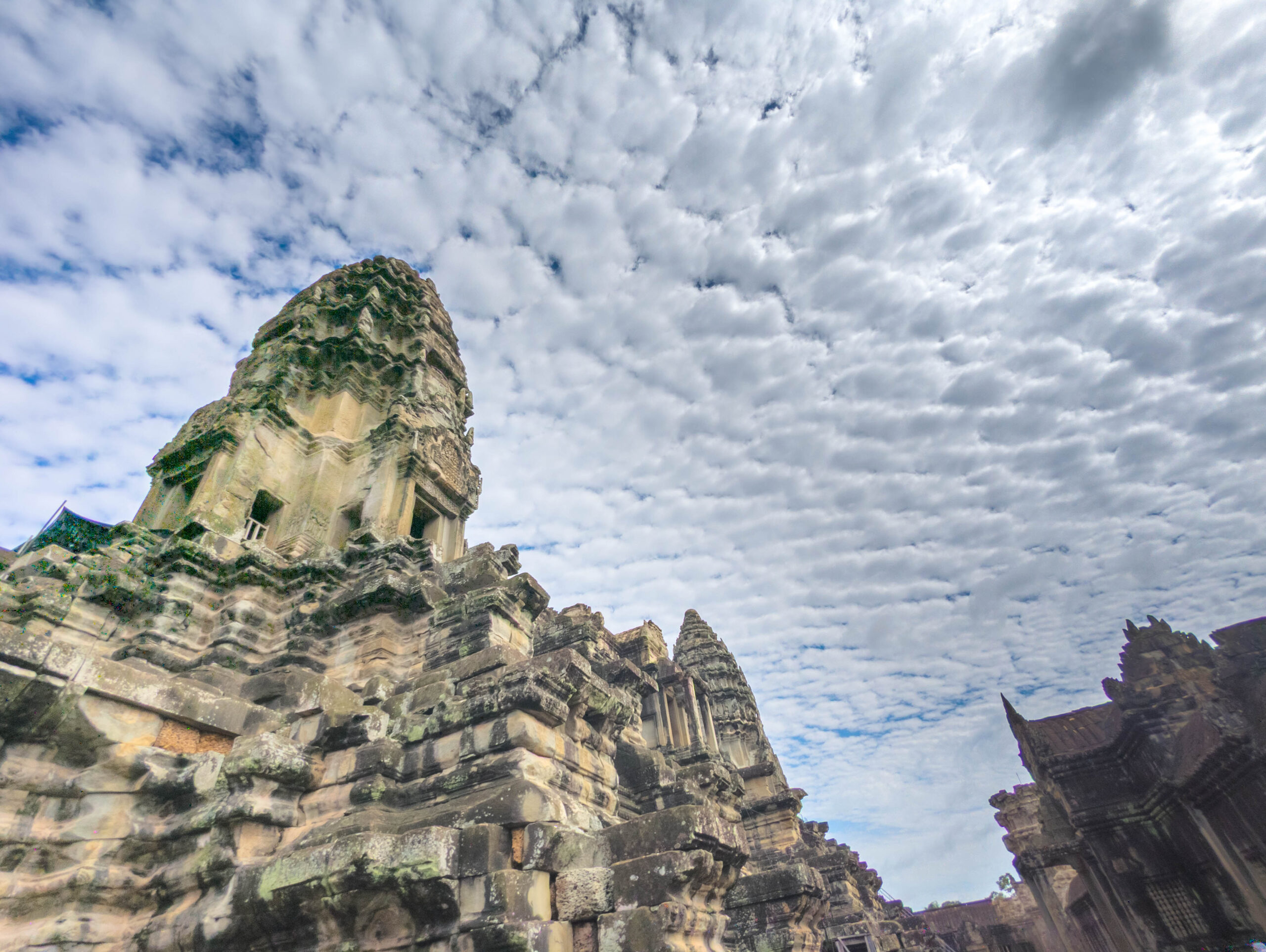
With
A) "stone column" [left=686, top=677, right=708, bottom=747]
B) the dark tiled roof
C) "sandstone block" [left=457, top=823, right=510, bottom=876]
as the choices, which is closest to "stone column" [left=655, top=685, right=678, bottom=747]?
"stone column" [left=686, top=677, right=708, bottom=747]

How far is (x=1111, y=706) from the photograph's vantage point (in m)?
26.0

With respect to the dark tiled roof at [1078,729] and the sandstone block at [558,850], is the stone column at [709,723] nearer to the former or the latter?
the sandstone block at [558,850]

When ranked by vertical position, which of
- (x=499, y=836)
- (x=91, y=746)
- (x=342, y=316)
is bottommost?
(x=499, y=836)

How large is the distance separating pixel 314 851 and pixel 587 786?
223 cm

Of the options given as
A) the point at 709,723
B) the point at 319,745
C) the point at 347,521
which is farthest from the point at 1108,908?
the point at 347,521

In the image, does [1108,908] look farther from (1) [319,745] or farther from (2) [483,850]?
(1) [319,745]

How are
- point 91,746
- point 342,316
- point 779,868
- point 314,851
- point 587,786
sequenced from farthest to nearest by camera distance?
point 342,316 < point 779,868 < point 587,786 < point 91,746 < point 314,851

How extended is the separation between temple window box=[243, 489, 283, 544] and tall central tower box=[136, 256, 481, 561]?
0.02m

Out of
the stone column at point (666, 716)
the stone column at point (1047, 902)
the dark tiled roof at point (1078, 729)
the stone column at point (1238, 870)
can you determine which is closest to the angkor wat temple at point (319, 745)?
the stone column at point (666, 716)

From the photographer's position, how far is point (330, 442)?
33.2ft

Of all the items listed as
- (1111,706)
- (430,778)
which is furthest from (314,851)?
(1111,706)

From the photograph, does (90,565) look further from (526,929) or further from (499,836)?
(526,929)

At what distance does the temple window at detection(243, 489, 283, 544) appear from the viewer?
28.9 feet

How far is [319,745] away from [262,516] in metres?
5.45
